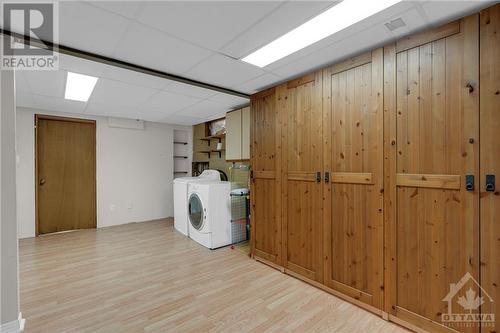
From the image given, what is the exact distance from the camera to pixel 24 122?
4.21 meters

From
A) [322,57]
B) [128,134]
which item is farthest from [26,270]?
[322,57]

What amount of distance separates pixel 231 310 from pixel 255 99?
2.56 m

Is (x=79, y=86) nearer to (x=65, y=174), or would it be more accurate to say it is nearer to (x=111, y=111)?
(x=111, y=111)

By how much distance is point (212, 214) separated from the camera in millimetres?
3756

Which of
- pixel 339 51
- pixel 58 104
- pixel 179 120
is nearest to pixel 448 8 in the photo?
pixel 339 51

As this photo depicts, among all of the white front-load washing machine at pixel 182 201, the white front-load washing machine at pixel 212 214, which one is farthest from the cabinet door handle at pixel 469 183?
the white front-load washing machine at pixel 182 201

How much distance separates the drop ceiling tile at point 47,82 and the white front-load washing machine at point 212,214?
2.25 metres

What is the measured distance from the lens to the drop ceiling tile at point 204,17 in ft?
5.09

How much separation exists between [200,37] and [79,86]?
219 cm

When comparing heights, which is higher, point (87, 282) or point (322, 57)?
point (322, 57)

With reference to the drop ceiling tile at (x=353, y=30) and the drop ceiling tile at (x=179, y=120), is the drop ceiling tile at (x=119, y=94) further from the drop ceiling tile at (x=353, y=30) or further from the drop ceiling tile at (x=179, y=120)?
the drop ceiling tile at (x=353, y=30)

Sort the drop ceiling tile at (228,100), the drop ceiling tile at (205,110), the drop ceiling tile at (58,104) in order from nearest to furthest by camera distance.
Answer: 1. the drop ceiling tile at (228,100)
2. the drop ceiling tile at (58,104)
3. the drop ceiling tile at (205,110)

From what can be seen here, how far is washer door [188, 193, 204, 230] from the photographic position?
12.9ft

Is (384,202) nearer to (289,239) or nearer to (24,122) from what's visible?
(289,239)
